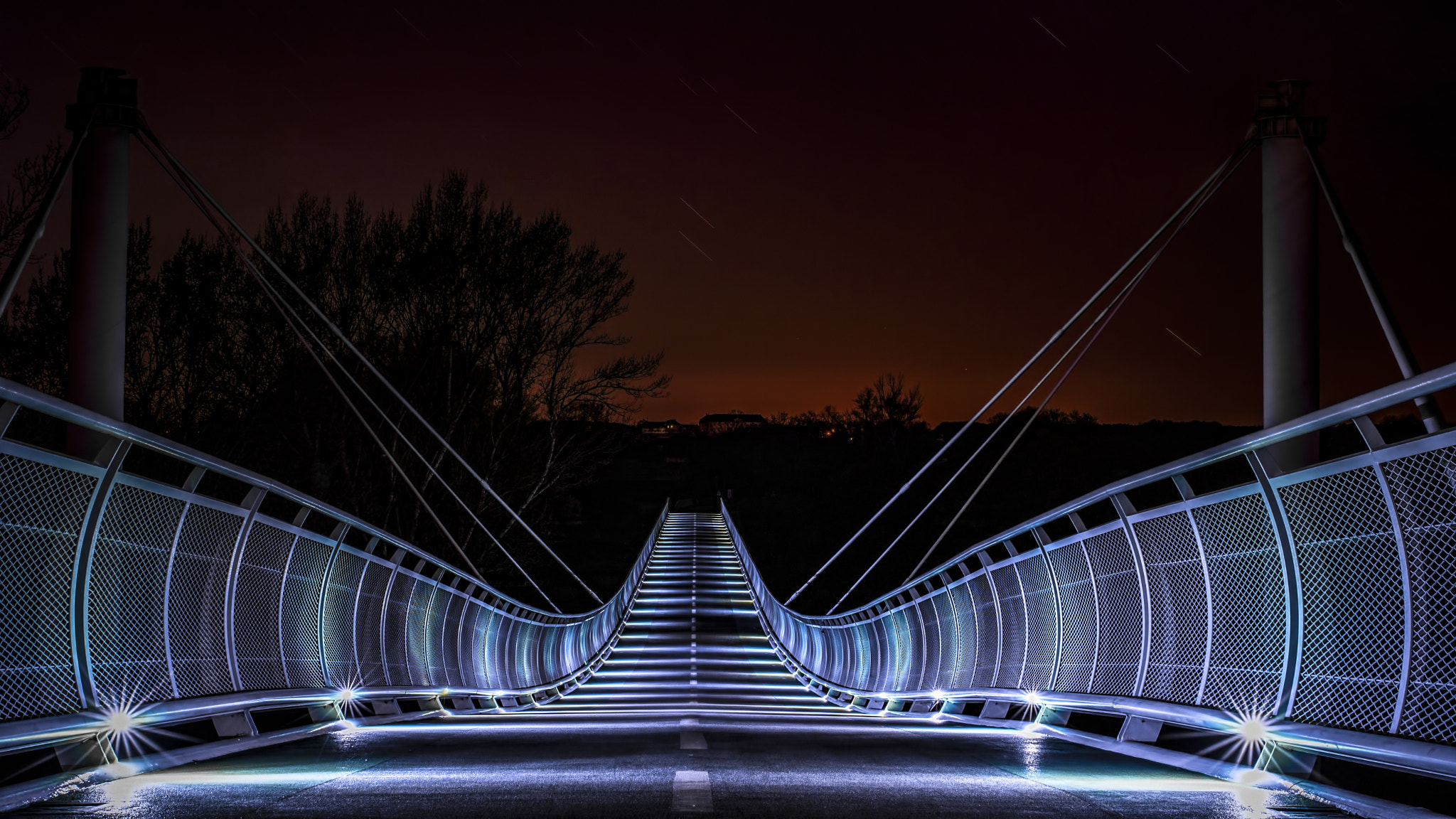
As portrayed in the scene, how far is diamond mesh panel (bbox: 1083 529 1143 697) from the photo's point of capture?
8.05 metres

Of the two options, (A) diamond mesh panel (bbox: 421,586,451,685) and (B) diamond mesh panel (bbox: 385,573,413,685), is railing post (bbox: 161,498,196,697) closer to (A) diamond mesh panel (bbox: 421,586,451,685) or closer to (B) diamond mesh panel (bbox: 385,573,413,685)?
(B) diamond mesh panel (bbox: 385,573,413,685)

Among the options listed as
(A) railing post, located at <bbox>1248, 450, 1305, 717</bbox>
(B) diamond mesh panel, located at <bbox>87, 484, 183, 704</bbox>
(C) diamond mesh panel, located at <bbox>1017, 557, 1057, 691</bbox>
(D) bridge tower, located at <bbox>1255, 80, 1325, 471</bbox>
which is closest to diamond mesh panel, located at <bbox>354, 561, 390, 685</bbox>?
(B) diamond mesh panel, located at <bbox>87, 484, 183, 704</bbox>

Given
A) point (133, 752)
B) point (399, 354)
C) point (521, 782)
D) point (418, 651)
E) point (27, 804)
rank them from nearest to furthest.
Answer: point (27, 804) < point (521, 782) < point (133, 752) < point (418, 651) < point (399, 354)

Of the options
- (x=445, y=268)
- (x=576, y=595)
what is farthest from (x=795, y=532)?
(x=445, y=268)

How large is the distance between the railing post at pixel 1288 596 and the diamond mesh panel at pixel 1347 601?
29 millimetres

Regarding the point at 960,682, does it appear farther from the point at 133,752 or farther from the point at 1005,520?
the point at 1005,520

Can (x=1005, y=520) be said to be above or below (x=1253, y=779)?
above

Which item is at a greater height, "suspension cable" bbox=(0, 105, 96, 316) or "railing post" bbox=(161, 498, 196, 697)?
"suspension cable" bbox=(0, 105, 96, 316)

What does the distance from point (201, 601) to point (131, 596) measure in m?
0.84

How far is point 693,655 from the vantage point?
33594 mm

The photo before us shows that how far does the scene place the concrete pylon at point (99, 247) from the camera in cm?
994

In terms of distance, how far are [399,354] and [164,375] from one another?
5.61m

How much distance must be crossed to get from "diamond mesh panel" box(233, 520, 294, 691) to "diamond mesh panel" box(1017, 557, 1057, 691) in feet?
17.7

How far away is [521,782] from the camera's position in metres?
5.53
